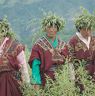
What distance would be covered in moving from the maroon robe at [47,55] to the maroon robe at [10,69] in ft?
1.41

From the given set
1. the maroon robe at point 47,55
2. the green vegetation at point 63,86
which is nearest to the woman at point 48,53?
the maroon robe at point 47,55

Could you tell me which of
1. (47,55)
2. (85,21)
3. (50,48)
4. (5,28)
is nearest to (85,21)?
(85,21)

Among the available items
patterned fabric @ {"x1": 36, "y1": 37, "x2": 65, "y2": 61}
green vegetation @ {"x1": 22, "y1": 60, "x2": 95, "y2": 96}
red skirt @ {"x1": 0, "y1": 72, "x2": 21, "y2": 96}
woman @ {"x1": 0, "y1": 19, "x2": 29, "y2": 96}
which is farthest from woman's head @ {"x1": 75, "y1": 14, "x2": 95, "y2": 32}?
red skirt @ {"x1": 0, "y1": 72, "x2": 21, "y2": 96}

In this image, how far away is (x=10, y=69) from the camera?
28.9ft

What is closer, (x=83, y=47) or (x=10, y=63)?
(x=10, y=63)

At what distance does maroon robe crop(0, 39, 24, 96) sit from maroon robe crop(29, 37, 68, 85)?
Answer: 1.41 ft

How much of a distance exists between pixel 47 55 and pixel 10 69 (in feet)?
2.44

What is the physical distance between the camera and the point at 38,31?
30.8 feet

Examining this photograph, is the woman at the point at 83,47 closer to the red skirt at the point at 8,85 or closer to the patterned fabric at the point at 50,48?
the patterned fabric at the point at 50,48

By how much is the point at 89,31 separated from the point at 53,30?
63 centimetres

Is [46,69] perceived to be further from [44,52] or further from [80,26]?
[80,26]

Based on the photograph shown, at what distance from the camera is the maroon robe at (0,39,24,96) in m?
8.74

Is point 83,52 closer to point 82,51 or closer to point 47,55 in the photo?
point 82,51

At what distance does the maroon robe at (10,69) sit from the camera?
8.74 metres
